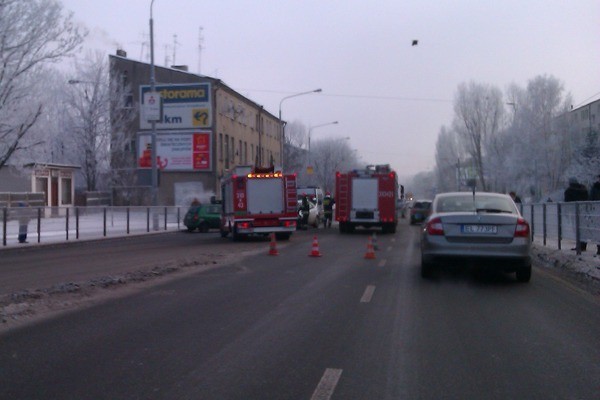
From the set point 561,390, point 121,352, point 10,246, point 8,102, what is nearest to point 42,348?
point 121,352

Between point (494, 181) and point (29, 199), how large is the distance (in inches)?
2085

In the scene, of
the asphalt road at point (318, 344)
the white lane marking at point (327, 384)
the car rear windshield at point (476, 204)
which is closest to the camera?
the white lane marking at point (327, 384)

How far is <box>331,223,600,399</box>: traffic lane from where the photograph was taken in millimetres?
5184

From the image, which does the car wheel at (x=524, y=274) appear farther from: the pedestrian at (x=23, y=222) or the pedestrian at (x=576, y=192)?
the pedestrian at (x=23, y=222)

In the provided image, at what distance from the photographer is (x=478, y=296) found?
9.83 metres

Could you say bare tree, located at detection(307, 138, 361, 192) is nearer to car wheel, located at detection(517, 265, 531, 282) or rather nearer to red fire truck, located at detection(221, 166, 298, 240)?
red fire truck, located at detection(221, 166, 298, 240)

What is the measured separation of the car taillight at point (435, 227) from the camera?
10805mm

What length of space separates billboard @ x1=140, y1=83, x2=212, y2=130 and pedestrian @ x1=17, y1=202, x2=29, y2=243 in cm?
2688

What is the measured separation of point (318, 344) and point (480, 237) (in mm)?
4974

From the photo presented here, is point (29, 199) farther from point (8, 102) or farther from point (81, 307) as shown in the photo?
point (81, 307)

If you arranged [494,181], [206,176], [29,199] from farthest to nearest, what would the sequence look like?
[494,181], [206,176], [29,199]

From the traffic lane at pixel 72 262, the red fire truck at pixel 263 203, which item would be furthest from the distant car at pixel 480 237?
the red fire truck at pixel 263 203

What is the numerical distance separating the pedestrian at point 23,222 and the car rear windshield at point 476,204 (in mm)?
15097

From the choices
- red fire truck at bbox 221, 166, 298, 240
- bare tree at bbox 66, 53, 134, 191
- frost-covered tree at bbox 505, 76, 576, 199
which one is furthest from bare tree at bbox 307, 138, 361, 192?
red fire truck at bbox 221, 166, 298, 240
